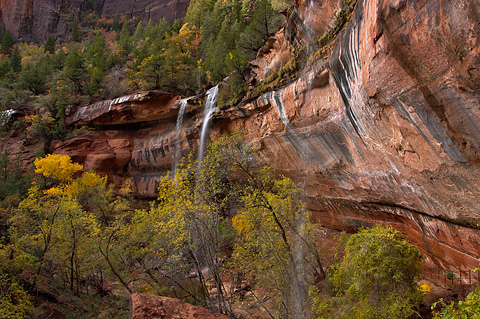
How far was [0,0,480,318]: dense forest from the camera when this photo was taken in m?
7.58

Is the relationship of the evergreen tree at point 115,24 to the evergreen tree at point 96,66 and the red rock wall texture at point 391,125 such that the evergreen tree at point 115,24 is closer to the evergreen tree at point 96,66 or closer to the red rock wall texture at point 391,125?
the evergreen tree at point 96,66

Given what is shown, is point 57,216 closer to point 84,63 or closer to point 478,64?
point 478,64

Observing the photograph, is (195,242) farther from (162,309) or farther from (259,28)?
(259,28)

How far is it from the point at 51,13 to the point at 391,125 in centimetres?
9062

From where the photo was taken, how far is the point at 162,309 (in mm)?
6602

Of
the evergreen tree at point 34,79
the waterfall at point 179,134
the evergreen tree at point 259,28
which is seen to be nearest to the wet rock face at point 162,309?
the waterfall at point 179,134

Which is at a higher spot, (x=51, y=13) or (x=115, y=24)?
(x=51, y=13)

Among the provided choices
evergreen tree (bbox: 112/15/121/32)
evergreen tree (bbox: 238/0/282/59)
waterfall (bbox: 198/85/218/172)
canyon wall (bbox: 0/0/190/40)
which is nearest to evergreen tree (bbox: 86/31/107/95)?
waterfall (bbox: 198/85/218/172)

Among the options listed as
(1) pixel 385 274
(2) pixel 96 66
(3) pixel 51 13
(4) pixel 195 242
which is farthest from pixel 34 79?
(3) pixel 51 13

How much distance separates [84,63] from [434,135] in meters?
37.2

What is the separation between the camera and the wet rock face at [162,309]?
20.7 feet

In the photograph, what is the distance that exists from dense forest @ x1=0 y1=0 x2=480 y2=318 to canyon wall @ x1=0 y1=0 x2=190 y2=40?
43.3 metres

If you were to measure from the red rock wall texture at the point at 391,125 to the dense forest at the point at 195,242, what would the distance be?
181 cm

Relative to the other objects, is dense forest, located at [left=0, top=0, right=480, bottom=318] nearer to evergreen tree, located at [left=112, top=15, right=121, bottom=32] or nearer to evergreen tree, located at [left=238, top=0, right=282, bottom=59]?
evergreen tree, located at [left=238, top=0, right=282, bottom=59]
